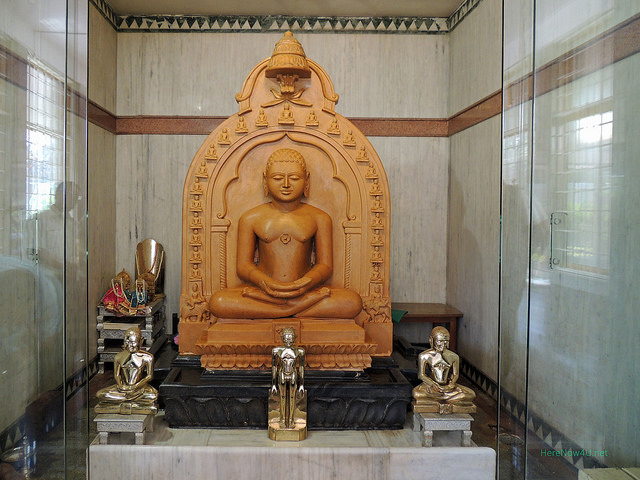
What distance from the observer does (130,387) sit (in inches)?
107

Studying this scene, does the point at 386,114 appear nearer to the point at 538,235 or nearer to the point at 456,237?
the point at 456,237

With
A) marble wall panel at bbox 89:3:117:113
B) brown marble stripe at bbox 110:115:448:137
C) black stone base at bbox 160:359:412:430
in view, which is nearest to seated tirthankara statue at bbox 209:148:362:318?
black stone base at bbox 160:359:412:430

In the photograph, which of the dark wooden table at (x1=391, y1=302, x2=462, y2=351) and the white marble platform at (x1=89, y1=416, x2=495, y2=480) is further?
the dark wooden table at (x1=391, y1=302, x2=462, y2=351)

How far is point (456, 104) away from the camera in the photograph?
196 inches

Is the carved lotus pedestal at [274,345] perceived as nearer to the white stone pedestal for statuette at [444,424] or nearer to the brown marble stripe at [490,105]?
the white stone pedestal for statuette at [444,424]

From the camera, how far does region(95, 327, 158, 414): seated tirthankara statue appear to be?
2715mm

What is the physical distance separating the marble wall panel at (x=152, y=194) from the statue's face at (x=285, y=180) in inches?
80.3

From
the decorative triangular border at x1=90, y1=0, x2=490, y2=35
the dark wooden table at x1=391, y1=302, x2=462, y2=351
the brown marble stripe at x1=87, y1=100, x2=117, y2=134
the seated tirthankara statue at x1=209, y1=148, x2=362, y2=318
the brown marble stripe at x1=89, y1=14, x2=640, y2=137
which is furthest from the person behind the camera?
the decorative triangular border at x1=90, y1=0, x2=490, y2=35

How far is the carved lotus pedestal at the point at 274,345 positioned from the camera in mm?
3107

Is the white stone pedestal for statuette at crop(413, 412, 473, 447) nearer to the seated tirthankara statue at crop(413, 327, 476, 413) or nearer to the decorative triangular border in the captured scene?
the seated tirthankara statue at crop(413, 327, 476, 413)

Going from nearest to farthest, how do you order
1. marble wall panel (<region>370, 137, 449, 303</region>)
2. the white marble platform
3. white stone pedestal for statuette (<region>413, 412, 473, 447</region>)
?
the white marble platform
white stone pedestal for statuette (<region>413, 412, 473, 447</region>)
marble wall panel (<region>370, 137, 449, 303</region>)

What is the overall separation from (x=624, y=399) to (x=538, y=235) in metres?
0.58

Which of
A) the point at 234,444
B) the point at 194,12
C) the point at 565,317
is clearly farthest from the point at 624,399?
the point at 194,12

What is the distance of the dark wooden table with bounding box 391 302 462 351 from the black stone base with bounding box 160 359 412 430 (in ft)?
5.34
